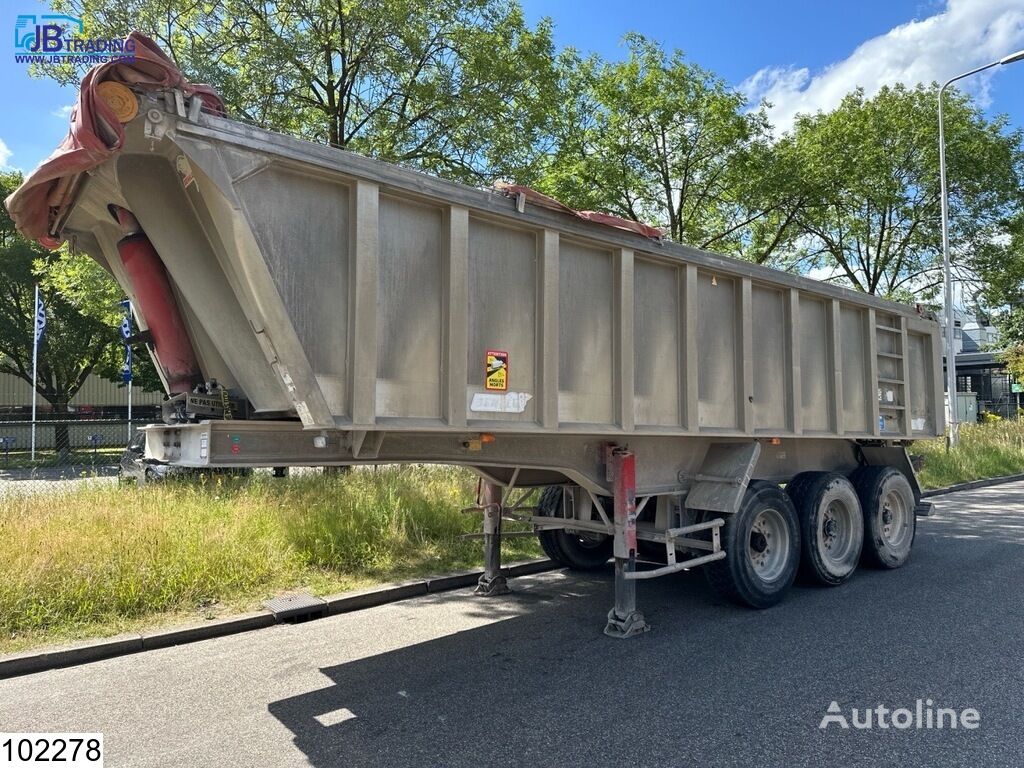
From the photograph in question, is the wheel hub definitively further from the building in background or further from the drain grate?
the building in background

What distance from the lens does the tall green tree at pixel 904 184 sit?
1716cm

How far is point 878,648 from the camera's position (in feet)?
16.5

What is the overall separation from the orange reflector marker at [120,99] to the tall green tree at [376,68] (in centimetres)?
757

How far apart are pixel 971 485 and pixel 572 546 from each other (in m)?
13.7

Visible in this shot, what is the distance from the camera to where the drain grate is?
592 centimetres

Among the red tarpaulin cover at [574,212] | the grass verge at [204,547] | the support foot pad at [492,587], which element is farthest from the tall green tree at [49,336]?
the red tarpaulin cover at [574,212]

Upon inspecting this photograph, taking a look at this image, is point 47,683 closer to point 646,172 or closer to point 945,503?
point 646,172

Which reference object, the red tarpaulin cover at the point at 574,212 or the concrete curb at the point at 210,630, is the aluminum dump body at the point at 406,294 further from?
the concrete curb at the point at 210,630

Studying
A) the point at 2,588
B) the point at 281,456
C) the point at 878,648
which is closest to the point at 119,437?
the point at 2,588

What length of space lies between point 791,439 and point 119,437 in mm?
19788

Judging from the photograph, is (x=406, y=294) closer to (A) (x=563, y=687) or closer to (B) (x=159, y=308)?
(B) (x=159, y=308)

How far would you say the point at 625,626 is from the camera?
5371mm

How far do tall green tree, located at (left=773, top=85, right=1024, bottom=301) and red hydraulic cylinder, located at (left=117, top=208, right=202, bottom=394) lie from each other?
15.6m

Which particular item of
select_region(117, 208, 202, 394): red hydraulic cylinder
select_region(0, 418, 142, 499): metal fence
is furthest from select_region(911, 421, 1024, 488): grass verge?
select_region(0, 418, 142, 499): metal fence
